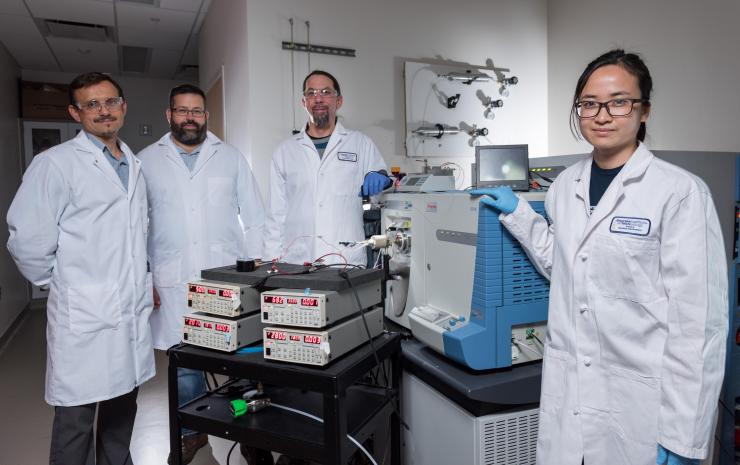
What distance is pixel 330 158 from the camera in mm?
2299

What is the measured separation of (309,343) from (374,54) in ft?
8.75

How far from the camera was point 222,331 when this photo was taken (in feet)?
4.26

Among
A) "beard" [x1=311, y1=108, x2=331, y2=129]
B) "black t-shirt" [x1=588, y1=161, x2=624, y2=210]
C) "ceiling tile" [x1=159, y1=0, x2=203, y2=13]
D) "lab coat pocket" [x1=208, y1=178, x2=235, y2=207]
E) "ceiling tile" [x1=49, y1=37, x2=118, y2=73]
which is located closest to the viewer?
"black t-shirt" [x1=588, y1=161, x2=624, y2=210]

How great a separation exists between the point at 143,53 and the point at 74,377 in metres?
4.73

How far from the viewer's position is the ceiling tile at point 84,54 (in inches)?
192

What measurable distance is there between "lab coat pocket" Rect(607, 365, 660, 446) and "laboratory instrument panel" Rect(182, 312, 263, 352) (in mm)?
885

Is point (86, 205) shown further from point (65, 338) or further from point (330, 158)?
point (330, 158)

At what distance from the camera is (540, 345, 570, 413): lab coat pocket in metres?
1.09

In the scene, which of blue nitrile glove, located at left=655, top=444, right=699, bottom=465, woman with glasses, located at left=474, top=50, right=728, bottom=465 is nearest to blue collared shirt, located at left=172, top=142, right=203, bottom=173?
woman with glasses, located at left=474, top=50, right=728, bottom=465

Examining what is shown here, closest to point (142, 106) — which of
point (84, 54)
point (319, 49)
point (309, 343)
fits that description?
point (84, 54)

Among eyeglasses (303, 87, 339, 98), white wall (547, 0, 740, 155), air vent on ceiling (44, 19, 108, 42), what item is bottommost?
eyeglasses (303, 87, 339, 98)

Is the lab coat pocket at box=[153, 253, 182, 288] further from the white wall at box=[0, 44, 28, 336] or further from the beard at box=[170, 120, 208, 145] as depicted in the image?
the white wall at box=[0, 44, 28, 336]

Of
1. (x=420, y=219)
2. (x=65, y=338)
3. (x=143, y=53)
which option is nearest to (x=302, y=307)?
(x=420, y=219)

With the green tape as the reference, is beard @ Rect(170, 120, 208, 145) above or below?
above
